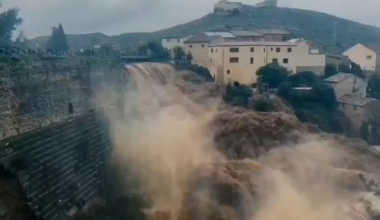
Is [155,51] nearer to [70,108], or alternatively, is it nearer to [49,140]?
[70,108]

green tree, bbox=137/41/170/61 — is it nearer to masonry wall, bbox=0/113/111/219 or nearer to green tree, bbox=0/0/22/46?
green tree, bbox=0/0/22/46

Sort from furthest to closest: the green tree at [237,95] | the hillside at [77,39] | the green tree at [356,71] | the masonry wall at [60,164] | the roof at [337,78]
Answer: the hillside at [77,39]
the green tree at [356,71]
the roof at [337,78]
the green tree at [237,95]
the masonry wall at [60,164]

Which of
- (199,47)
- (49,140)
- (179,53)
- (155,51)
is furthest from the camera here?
(199,47)

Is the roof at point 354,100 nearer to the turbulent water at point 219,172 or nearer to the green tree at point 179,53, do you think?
the turbulent water at point 219,172

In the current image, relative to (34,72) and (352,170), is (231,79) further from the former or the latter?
(34,72)

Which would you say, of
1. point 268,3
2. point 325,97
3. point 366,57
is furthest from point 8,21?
point 268,3

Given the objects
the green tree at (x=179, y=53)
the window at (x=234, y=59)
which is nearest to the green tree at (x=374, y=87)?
the window at (x=234, y=59)
